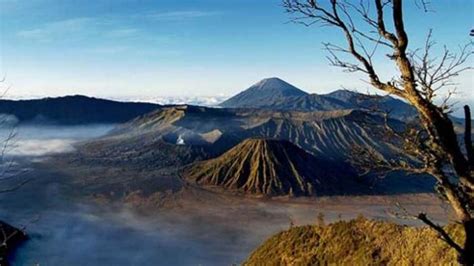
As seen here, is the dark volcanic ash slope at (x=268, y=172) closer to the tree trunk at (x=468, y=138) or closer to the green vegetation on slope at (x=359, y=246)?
the green vegetation on slope at (x=359, y=246)

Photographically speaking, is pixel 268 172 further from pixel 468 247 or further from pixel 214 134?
pixel 468 247

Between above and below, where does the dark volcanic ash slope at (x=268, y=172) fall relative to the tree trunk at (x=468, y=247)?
below

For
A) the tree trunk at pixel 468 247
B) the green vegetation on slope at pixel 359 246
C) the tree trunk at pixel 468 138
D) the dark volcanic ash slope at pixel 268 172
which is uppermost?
the tree trunk at pixel 468 138

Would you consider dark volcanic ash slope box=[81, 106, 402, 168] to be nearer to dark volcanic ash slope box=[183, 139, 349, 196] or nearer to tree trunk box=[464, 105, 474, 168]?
dark volcanic ash slope box=[183, 139, 349, 196]

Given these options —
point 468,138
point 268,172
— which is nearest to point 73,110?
point 268,172

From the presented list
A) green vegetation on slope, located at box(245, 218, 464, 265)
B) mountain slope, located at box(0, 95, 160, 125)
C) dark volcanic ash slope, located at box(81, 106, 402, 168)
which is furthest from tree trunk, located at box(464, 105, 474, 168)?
mountain slope, located at box(0, 95, 160, 125)

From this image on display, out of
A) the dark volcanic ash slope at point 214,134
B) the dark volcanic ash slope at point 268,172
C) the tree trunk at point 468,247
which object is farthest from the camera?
the dark volcanic ash slope at point 214,134

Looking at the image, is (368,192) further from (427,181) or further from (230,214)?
(230,214)

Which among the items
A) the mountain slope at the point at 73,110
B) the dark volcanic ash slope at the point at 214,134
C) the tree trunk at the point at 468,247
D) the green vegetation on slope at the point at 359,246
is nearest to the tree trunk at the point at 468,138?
the tree trunk at the point at 468,247
